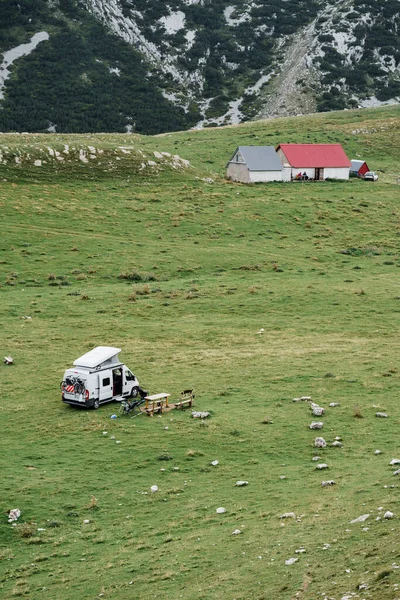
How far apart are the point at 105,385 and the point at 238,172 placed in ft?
246

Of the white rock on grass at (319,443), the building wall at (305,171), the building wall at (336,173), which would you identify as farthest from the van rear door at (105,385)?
the building wall at (336,173)

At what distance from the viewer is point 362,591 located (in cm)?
1956

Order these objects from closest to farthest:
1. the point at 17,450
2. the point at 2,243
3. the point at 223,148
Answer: the point at 17,450, the point at 2,243, the point at 223,148

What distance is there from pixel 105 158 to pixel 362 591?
282 ft

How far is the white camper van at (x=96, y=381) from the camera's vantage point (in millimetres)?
39219

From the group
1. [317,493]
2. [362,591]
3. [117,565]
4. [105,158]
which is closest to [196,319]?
[317,493]

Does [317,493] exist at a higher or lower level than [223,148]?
lower

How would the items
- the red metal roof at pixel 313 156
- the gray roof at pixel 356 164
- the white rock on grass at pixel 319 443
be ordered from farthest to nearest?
the gray roof at pixel 356 164
the red metal roof at pixel 313 156
the white rock on grass at pixel 319 443

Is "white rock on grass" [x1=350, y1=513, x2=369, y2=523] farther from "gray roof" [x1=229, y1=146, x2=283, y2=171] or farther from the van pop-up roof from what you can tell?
"gray roof" [x1=229, y1=146, x2=283, y2=171]

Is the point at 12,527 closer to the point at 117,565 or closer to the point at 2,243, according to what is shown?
the point at 117,565

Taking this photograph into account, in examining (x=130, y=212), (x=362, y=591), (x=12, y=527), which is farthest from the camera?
(x=130, y=212)

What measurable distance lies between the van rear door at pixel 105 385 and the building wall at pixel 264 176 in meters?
73.2

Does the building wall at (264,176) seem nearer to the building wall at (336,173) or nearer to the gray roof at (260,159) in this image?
the gray roof at (260,159)

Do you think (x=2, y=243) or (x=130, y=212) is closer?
(x=2, y=243)
